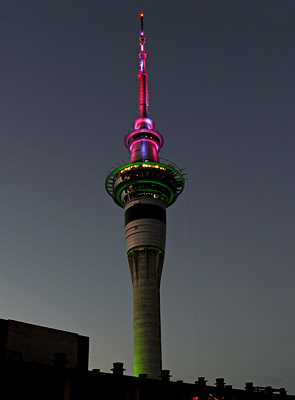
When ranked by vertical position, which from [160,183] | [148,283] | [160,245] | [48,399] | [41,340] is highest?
[160,183]

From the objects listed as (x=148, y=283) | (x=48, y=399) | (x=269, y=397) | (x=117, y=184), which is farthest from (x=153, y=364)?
(x=48, y=399)

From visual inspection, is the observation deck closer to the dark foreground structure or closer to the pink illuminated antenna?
the pink illuminated antenna

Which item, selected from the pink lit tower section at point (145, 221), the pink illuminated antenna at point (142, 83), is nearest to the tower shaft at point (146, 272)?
the pink lit tower section at point (145, 221)

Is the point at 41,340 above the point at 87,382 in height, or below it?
above

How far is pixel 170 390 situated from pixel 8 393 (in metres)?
15.9

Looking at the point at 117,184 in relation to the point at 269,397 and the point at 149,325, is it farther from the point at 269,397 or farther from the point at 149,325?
the point at 269,397

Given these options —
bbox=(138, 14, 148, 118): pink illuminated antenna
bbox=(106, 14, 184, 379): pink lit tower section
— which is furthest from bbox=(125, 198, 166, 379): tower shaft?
bbox=(138, 14, 148, 118): pink illuminated antenna

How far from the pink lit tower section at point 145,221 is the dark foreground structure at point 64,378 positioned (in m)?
30.9

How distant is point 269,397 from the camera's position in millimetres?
57219

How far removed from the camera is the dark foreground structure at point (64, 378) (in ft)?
114

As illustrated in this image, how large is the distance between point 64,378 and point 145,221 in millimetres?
56519

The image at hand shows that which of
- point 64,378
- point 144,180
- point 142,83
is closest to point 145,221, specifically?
point 144,180

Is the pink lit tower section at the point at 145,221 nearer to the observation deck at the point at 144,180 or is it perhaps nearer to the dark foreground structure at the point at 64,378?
the observation deck at the point at 144,180

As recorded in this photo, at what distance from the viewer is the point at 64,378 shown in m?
35.3
